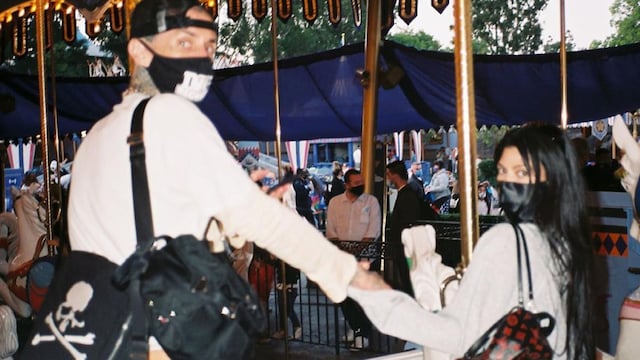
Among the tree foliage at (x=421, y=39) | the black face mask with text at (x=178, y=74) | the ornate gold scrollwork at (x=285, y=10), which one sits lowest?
the black face mask with text at (x=178, y=74)

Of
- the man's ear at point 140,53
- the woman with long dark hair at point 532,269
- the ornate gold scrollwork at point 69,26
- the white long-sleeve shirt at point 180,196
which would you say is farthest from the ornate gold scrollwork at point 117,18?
the woman with long dark hair at point 532,269

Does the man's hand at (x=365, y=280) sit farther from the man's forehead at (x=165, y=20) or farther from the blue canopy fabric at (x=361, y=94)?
the blue canopy fabric at (x=361, y=94)

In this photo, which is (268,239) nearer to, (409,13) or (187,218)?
(187,218)

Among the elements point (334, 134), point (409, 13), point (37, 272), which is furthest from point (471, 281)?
point (334, 134)

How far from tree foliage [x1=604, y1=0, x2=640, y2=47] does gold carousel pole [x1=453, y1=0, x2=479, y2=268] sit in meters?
29.9

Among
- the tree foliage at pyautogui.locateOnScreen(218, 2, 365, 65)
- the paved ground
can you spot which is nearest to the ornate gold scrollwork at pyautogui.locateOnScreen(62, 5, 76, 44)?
the paved ground

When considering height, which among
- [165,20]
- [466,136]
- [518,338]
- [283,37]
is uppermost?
[283,37]

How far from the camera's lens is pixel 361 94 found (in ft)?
25.5

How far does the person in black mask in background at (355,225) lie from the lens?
23.1 feet

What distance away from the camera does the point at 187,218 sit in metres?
1.88

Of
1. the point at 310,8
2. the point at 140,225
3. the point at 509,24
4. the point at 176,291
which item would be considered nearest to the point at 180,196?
the point at 140,225

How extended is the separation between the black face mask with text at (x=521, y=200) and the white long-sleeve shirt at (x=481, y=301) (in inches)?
2.4

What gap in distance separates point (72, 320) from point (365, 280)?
74 cm

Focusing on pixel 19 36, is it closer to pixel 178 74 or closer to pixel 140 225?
pixel 178 74
